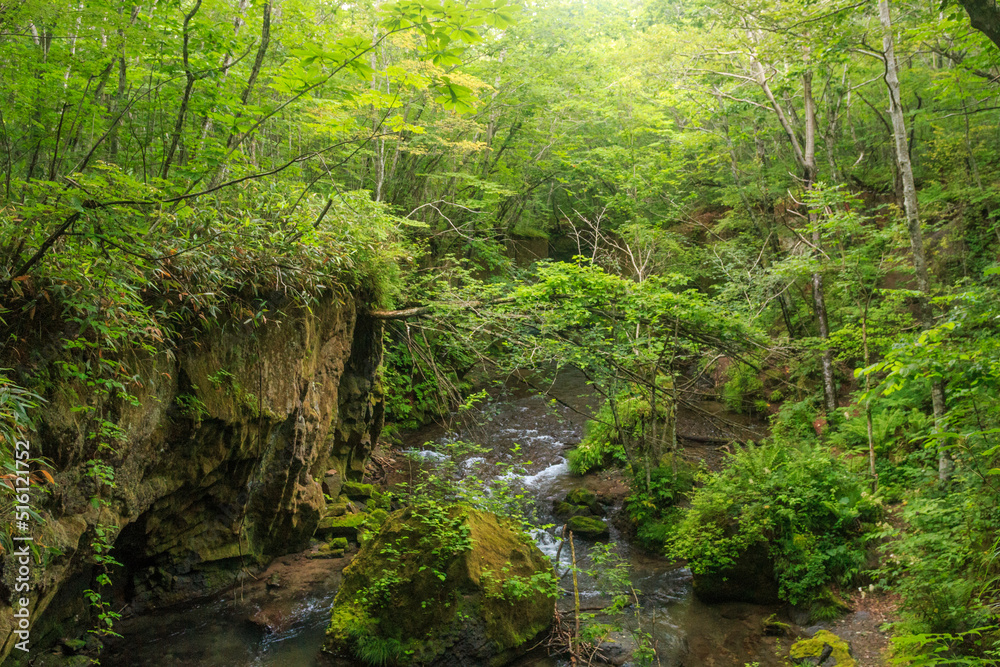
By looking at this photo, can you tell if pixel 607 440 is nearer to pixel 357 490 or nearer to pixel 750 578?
pixel 750 578

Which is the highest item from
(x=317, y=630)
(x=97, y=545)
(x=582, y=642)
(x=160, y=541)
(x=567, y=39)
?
(x=567, y=39)

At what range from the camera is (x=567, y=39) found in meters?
17.6

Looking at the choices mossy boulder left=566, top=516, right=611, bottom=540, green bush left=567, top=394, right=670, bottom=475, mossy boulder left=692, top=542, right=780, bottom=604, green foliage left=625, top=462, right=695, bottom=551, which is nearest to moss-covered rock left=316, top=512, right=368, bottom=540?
mossy boulder left=566, top=516, right=611, bottom=540

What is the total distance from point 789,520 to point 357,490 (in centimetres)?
721

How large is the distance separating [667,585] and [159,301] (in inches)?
307

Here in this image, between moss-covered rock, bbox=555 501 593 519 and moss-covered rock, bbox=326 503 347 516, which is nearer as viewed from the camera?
moss-covered rock, bbox=326 503 347 516

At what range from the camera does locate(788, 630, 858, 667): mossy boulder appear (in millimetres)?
5477

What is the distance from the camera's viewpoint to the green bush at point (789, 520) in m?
6.88

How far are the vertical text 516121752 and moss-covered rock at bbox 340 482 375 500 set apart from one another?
19.7 ft

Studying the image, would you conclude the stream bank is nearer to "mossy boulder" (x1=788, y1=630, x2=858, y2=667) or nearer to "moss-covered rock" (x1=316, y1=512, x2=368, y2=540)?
"mossy boulder" (x1=788, y1=630, x2=858, y2=667)

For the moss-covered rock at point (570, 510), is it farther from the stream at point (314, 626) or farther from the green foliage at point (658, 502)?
the stream at point (314, 626)

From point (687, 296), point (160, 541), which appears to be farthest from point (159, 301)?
point (687, 296)

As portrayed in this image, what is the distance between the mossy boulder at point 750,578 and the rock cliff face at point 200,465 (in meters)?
6.16

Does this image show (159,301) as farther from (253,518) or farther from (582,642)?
(582,642)
